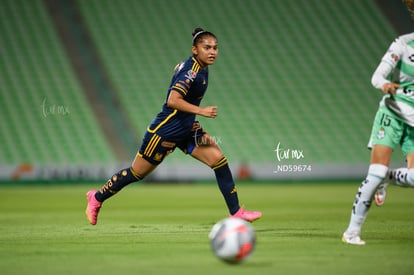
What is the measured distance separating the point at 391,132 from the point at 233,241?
6.91 feet

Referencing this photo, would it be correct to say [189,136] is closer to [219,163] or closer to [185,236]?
[219,163]

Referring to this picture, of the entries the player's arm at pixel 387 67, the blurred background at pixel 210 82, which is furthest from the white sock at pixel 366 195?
the blurred background at pixel 210 82

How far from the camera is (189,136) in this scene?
8.42m

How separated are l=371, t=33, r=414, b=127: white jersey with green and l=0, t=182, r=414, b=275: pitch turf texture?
1.24 meters

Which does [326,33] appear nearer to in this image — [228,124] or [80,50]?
[228,124]

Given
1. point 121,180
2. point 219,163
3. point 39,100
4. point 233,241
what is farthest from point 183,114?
point 39,100

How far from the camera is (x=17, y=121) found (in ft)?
71.5

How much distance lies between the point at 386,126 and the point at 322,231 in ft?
6.51

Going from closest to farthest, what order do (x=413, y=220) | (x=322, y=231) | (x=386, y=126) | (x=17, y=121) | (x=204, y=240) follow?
(x=386, y=126)
(x=204, y=240)
(x=322, y=231)
(x=413, y=220)
(x=17, y=121)

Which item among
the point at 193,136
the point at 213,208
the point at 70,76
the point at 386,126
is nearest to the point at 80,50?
the point at 70,76

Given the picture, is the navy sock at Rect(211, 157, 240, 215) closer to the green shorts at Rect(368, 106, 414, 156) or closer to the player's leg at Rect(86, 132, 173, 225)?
the player's leg at Rect(86, 132, 173, 225)

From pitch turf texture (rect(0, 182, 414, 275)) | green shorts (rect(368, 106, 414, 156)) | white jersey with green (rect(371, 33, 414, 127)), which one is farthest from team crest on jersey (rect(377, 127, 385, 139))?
pitch turf texture (rect(0, 182, 414, 275))

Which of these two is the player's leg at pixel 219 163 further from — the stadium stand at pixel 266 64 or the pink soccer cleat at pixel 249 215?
the stadium stand at pixel 266 64

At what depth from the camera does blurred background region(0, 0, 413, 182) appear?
21188 mm
